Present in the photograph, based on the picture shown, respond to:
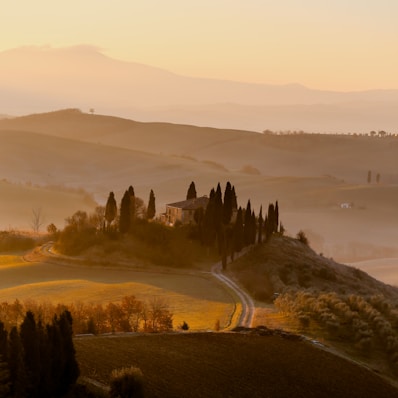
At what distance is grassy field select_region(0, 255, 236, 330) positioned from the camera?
5481 centimetres

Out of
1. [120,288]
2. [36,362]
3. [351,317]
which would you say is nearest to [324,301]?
[351,317]

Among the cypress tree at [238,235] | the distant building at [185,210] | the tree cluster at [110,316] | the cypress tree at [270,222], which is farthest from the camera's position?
the cypress tree at [270,222]

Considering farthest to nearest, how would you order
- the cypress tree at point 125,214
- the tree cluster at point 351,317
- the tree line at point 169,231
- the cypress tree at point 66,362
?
the cypress tree at point 125,214, the tree line at point 169,231, the tree cluster at point 351,317, the cypress tree at point 66,362

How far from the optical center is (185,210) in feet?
263

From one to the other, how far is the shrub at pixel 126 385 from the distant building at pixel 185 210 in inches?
1962

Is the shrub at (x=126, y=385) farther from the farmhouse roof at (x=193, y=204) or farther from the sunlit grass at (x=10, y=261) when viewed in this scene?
the farmhouse roof at (x=193, y=204)

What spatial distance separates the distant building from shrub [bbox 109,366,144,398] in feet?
164

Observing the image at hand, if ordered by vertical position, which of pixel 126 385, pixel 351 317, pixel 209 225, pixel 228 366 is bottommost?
pixel 228 366

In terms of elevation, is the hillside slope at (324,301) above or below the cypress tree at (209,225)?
below

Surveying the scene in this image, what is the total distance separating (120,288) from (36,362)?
32.2 m

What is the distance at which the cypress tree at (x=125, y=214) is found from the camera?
7494 cm

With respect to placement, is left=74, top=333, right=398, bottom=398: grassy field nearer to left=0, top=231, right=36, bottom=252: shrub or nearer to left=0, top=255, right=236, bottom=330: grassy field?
left=0, top=255, right=236, bottom=330: grassy field

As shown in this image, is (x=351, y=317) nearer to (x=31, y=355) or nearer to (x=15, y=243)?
(x=31, y=355)

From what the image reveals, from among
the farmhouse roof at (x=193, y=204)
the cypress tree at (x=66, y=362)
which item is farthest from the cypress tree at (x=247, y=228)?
the cypress tree at (x=66, y=362)
